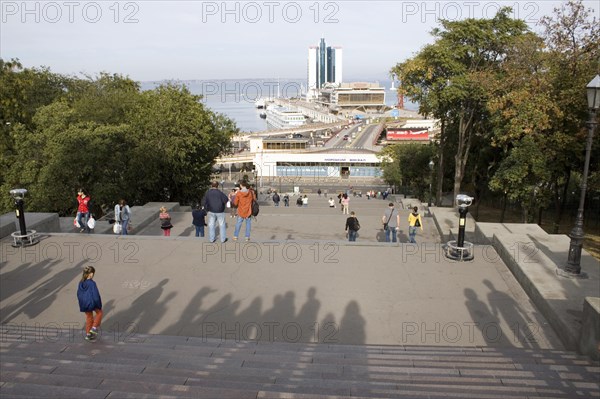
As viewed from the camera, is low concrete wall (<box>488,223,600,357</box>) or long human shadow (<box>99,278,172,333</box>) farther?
long human shadow (<box>99,278,172,333</box>)

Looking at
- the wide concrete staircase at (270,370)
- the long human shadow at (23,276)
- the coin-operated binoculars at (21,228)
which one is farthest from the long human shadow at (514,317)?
the coin-operated binoculars at (21,228)

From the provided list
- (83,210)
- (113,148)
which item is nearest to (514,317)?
(83,210)

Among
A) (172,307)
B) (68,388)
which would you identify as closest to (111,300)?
(172,307)

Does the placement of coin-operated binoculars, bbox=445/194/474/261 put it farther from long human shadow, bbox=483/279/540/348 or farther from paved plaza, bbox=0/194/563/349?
long human shadow, bbox=483/279/540/348

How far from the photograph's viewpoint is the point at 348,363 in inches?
207

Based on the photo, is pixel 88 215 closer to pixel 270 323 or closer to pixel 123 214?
pixel 123 214

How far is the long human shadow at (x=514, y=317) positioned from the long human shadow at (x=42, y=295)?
701 cm

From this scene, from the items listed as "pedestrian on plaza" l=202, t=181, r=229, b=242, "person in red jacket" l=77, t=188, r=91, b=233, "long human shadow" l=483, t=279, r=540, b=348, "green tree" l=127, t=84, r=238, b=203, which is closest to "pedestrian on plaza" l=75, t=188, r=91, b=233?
"person in red jacket" l=77, t=188, r=91, b=233

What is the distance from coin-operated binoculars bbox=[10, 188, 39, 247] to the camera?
32.9ft

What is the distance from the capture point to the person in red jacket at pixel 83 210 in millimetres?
11789

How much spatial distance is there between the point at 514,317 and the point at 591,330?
1.58 m

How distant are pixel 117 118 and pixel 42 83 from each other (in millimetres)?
12844

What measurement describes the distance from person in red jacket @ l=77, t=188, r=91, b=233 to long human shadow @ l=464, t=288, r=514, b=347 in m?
9.27

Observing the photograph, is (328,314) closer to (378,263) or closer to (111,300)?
(378,263)
